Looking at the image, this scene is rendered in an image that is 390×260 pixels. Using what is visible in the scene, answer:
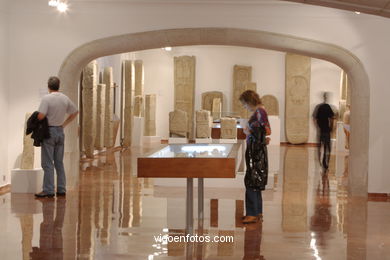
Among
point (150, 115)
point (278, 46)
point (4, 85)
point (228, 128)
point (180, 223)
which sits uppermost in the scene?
point (278, 46)

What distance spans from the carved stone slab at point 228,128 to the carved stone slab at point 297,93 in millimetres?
9195

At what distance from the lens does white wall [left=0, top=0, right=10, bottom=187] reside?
35.5 feet

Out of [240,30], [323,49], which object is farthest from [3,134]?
[323,49]

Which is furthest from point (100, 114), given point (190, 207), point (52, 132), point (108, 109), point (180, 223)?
point (190, 207)

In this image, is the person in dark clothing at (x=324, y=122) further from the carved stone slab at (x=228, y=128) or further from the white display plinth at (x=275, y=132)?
the white display plinth at (x=275, y=132)

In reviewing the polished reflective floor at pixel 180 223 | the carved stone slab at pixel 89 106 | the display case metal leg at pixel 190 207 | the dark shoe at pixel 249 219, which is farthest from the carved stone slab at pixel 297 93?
the display case metal leg at pixel 190 207

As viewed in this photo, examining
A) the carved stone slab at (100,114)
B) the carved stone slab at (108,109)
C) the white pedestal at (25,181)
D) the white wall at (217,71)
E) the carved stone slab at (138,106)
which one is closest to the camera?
the white pedestal at (25,181)

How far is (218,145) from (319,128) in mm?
7397

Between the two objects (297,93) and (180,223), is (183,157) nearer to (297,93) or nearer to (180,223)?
(180,223)

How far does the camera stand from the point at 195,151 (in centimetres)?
774

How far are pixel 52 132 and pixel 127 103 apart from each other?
10.5 metres

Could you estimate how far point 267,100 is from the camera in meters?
24.9

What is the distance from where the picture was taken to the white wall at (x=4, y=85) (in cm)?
1082

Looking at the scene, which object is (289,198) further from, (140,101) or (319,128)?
(140,101)
